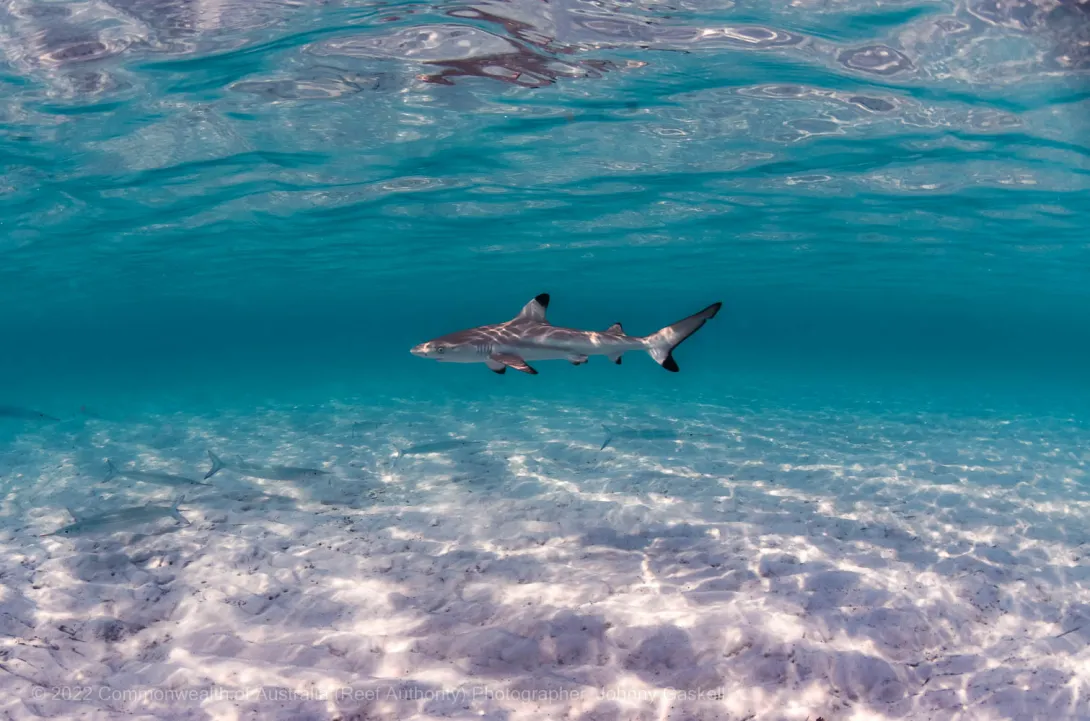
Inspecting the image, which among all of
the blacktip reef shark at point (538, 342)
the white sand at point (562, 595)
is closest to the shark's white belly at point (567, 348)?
the blacktip reef shark at point (538, 342)

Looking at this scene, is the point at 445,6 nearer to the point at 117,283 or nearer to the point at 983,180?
the point at 983,180

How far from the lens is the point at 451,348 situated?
7.24 metres

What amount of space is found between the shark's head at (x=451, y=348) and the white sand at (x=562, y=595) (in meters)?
2.64

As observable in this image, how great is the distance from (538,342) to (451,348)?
1116 millimetres

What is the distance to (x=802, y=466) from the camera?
13.6m

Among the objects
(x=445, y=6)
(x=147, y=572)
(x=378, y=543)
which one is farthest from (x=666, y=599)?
(x=445, y=6)

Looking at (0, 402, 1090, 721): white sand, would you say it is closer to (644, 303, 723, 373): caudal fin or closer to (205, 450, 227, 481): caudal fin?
(205, 450, 227, 481): caudal fin

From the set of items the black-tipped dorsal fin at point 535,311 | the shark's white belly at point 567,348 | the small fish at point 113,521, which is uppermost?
the black-tipped dorsal fin at point 535,311

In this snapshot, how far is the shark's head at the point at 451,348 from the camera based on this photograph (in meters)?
7.20

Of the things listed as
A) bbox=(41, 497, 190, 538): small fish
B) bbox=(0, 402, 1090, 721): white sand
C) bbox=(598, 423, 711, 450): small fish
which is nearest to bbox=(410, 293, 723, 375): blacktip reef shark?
bbox=(0, 402, 1090, 721): white sand

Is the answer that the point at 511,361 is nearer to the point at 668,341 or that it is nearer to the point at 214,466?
the point at 668,341

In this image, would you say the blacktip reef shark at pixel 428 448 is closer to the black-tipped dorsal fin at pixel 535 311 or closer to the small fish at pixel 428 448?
the small fish at pixel 428 448

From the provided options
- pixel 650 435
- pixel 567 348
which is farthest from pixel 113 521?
pixel 650 435

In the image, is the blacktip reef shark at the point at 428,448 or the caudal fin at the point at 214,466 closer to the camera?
the caudal fin at the point at 214,466
